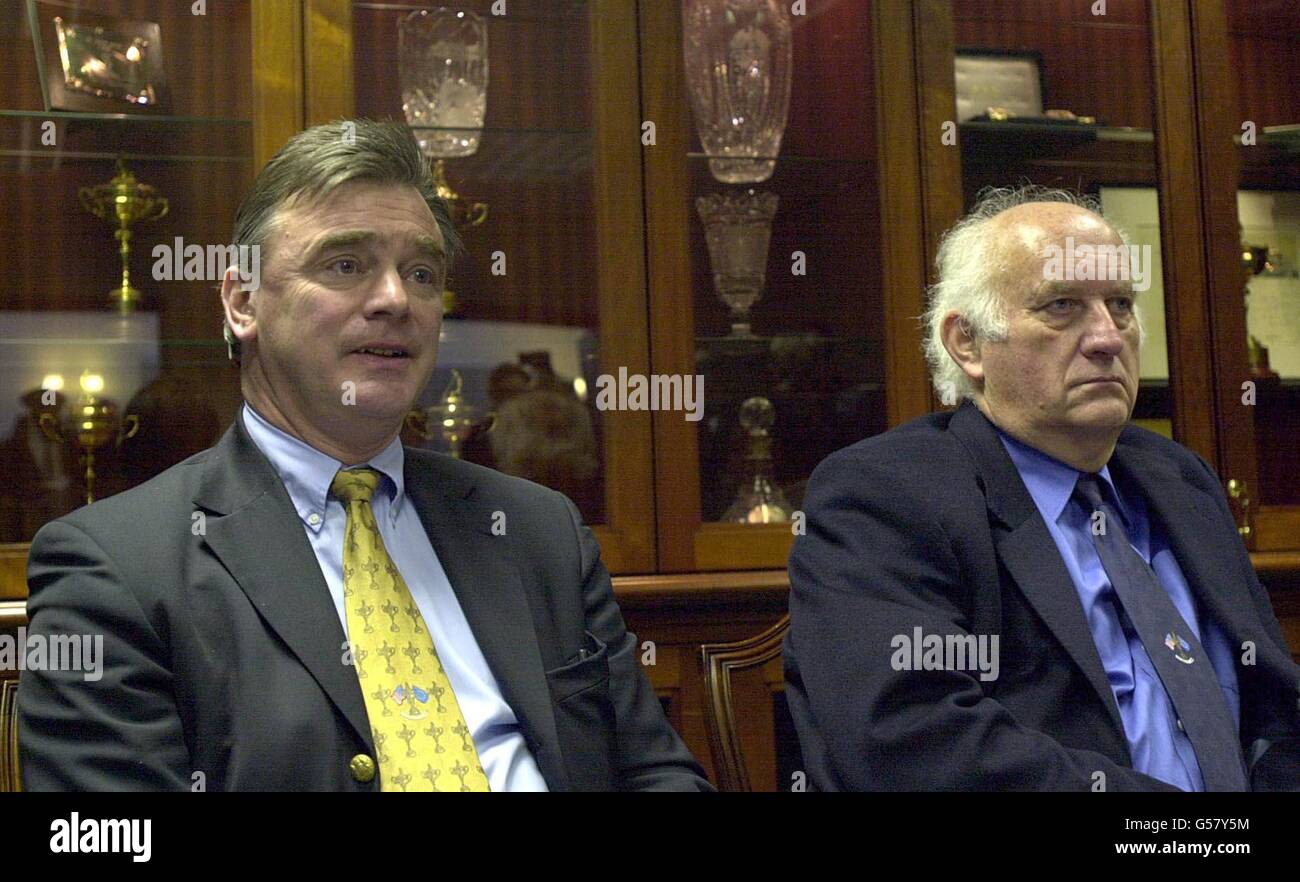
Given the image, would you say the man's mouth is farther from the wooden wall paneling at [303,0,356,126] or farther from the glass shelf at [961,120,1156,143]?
the glass shelf at [961,120,1156,143]

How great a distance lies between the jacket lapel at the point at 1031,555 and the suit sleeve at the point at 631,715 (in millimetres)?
499

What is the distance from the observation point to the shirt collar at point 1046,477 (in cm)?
186

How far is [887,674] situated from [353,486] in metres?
0.71

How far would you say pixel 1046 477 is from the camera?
1892mm

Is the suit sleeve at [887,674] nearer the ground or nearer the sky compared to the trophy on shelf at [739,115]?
nearer the ground

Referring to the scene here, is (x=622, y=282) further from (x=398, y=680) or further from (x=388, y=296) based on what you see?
(x=398, y=680)

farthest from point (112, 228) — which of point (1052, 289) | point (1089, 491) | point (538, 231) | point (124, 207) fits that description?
point (1089, 491)

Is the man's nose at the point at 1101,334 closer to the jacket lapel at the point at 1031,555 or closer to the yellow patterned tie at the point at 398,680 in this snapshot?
the jacket lapel at the point at 1031,555

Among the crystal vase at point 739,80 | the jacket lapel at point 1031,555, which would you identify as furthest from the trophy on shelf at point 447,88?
the jacket lapel at point 1031,555

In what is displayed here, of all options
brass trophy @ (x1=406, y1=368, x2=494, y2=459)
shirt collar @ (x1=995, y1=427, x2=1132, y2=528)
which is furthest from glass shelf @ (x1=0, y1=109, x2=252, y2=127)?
shirt collar @ (x1=995, y1=427, x2=1132, y2=528)

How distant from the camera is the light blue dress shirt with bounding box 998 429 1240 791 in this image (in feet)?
5.56

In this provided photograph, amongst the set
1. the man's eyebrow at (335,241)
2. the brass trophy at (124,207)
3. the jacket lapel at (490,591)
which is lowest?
the jacket lapel at (490,591)

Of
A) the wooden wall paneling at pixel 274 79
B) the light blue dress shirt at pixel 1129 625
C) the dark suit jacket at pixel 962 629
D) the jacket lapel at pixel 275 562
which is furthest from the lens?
the wooden wall paneling at pixel 274 79

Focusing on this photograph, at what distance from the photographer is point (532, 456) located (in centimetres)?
257
